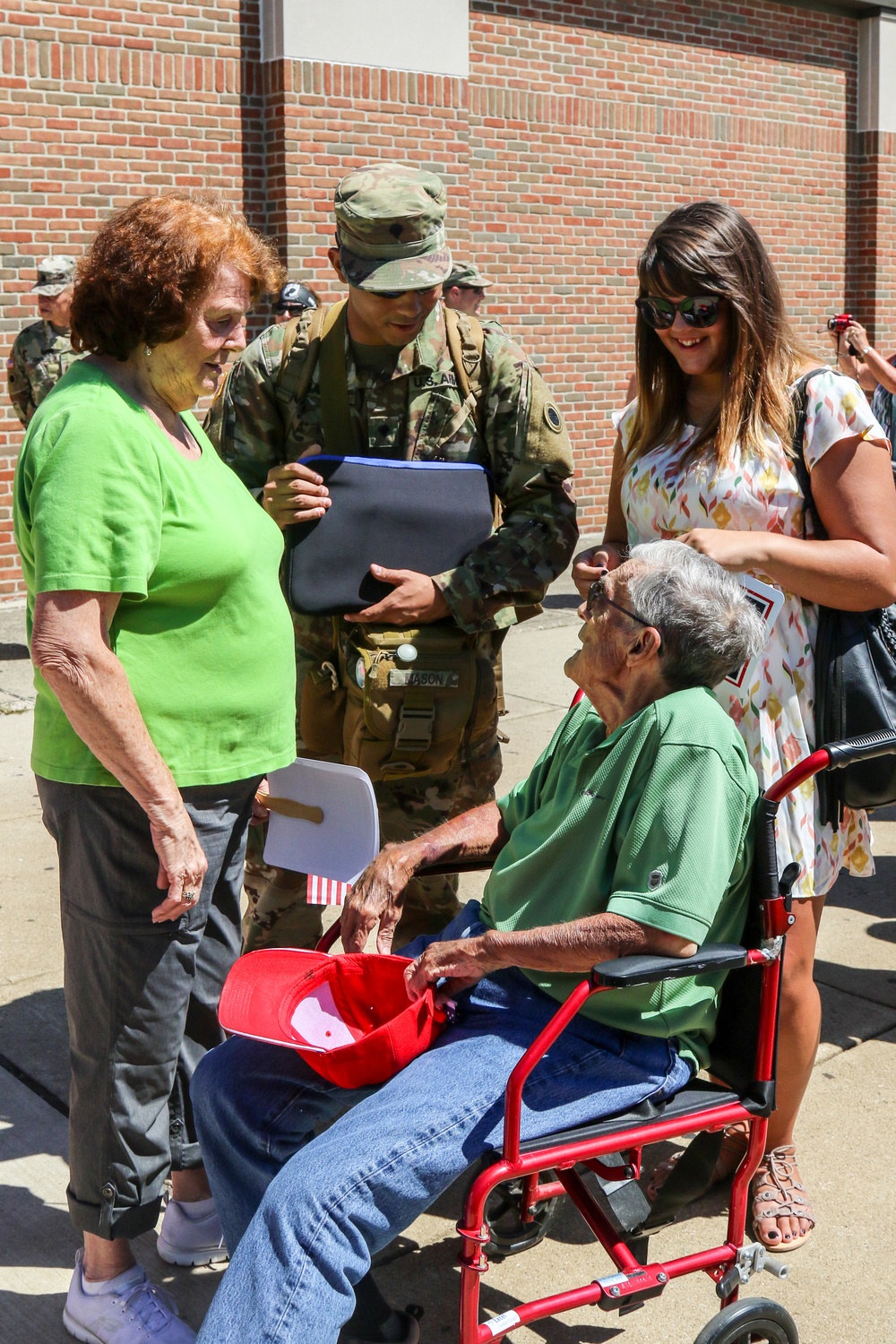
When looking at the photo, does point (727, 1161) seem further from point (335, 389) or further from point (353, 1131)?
point (335, 389)

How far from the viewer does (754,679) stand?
2.72 metres

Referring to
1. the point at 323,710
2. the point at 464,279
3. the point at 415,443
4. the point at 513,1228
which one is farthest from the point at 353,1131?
the point at 464,279

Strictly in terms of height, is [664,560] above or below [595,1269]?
above

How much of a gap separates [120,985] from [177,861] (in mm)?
276

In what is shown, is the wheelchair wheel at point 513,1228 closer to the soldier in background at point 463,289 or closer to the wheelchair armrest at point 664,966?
the wheelchair armrest at point 664,966

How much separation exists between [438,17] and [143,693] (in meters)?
8.57

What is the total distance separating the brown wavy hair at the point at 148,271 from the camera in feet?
7.27

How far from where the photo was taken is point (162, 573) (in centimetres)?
224

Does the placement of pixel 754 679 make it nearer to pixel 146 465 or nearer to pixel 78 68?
pixel 146 465

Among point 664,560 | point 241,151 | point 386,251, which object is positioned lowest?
point 664,560

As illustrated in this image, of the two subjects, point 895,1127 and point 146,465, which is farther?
point 895,1127

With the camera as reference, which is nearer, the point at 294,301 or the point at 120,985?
the point at 120,985

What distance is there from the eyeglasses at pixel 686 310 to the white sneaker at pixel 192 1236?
1987 mm

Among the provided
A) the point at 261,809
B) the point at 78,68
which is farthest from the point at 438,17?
the point at 261,809
